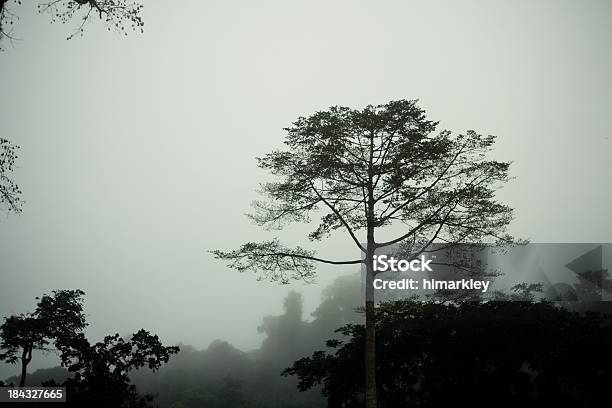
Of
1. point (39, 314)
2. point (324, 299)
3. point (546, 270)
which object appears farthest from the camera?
point (324, 299)

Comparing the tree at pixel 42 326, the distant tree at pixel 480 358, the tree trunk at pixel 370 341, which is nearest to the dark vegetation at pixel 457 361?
the distant tree at pixel 480 358

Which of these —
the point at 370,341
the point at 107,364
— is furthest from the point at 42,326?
the point at 370,341

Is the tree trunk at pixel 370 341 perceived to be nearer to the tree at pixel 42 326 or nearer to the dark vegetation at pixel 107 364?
the dark vegetation at pixel 107 364

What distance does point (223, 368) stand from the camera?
70250 mm

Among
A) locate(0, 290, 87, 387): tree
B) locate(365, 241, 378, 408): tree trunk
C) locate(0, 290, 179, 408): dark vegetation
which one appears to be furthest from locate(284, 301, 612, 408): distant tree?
locate(0, 290, 87, 387): tree

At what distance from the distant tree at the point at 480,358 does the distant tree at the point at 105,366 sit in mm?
5689

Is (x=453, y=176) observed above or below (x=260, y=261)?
above

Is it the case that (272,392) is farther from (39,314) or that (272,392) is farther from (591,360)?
(591,360)

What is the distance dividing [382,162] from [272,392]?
55.1m

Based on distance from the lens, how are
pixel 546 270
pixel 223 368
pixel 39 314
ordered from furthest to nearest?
pixel 223 368, pixel 546 270, pixel 39 314

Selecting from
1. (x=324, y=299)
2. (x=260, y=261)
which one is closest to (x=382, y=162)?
(x=260, y=261)

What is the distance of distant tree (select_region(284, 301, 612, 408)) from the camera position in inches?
432

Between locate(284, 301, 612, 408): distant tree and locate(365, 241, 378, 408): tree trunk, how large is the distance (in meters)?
1.46

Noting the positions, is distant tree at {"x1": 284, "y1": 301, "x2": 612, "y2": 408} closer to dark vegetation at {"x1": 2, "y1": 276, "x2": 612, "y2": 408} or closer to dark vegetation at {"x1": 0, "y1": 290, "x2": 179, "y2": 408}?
dark vegetation at {"x1": 2, "y1": 276, "x2": 612, "y2": 408}
